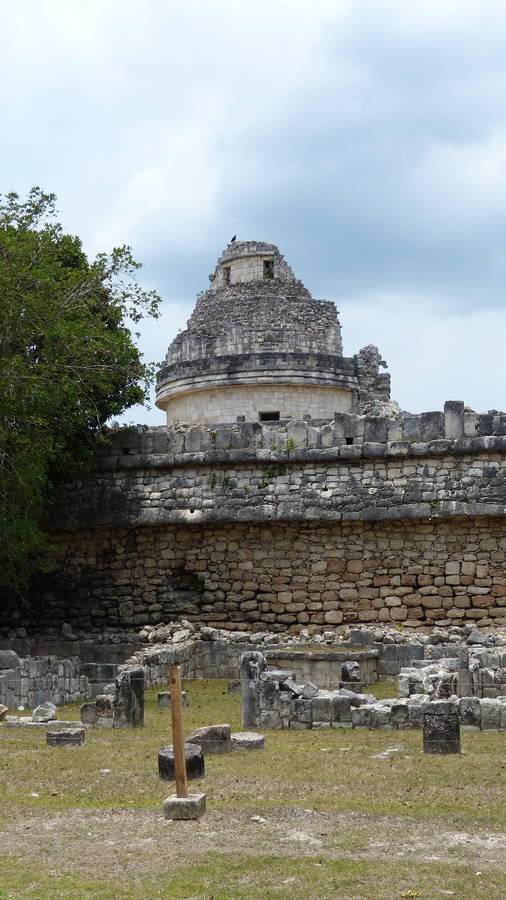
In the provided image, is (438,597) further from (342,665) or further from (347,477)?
(342,665)

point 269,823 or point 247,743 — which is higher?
point 247,743

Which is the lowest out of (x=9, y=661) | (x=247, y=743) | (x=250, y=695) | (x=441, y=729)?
(x=247, y=743)

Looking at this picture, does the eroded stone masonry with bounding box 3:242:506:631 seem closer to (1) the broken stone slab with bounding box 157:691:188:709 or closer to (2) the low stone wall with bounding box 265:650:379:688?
(2) the low stone wall with bounding box 265:650:379:688

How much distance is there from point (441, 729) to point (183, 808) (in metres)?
3.51

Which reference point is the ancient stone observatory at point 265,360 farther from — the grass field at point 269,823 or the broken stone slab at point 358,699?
the grass field at point 269,823

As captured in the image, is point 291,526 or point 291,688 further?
point 291,526

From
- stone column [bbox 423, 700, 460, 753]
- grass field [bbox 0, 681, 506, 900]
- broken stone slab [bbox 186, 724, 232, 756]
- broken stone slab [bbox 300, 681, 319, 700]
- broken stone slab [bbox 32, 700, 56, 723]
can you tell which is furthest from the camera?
broken stone slab [bbox 32, 700, 56, 723]

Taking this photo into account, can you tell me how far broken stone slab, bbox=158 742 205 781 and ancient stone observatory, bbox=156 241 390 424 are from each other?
18747 millimetres

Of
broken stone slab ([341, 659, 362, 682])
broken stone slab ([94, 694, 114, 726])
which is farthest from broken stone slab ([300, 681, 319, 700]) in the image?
broken stone slab ([94, 694, 114, 726])

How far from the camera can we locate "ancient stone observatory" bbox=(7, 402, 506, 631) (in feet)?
70.4

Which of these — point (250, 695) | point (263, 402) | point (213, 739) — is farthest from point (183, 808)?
point (263, 402)

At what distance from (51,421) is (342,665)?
7.73m

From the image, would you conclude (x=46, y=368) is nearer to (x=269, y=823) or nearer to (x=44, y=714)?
(x=44, y=714)

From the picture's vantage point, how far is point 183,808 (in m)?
9.50
